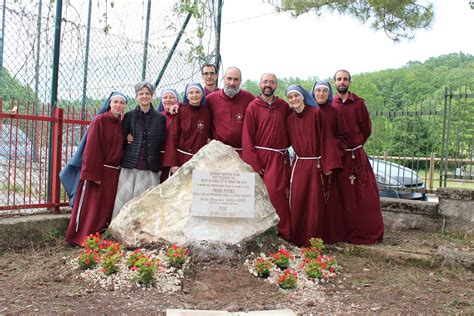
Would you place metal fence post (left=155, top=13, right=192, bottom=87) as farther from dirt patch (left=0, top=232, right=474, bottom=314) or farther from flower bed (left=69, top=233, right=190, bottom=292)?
flower bed (left=69, top=233, right=190, bottom=292)

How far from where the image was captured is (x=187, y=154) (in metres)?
5.89

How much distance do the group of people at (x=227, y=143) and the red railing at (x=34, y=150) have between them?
355mm

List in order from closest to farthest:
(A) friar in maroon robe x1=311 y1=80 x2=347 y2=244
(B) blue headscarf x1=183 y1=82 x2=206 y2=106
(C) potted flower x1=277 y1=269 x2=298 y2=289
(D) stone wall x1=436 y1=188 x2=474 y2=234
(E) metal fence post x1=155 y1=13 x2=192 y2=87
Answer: (C) potted flower x1=277 y1=269 x2=298 y2=289
(B) blue headscarf x1=183 y1=82 x2=206 y2=106
(A) friar in maroon robe x1=311 y1=80 x2=347 y2=244
(D) stone wall x1=436 y1=188 x2=474 y2=234
(E) metal fence post x1=155 y1=13 x2=192 y2=87

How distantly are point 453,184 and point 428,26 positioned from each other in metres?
3.05

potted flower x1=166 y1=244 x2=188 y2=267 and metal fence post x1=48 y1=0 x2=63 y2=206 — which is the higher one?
metal fence post x1=48 y1=0 x2=63 y2=206

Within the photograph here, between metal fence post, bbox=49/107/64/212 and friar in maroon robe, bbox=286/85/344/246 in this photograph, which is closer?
friar in maroon robe, bbox=286/85/344/246

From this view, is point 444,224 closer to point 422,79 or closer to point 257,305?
point 257,305

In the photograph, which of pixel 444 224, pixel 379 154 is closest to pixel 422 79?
pixel 379 154

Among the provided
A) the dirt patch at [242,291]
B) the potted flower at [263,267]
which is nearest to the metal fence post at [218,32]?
the dirt patch at [242,291]

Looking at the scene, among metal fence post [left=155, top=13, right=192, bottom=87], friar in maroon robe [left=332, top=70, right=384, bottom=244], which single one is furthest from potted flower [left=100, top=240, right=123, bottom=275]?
metal fence post [left=155, top=13, right=192, bottom=87]

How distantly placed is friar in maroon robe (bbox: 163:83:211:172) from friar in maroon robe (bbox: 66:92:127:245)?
1.97ft

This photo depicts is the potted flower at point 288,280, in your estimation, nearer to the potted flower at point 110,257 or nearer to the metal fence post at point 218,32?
the potted flower at point 110,257

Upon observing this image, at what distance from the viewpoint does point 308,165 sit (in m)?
5.79

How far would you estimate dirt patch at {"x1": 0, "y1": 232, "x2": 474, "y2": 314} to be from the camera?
407 cm
